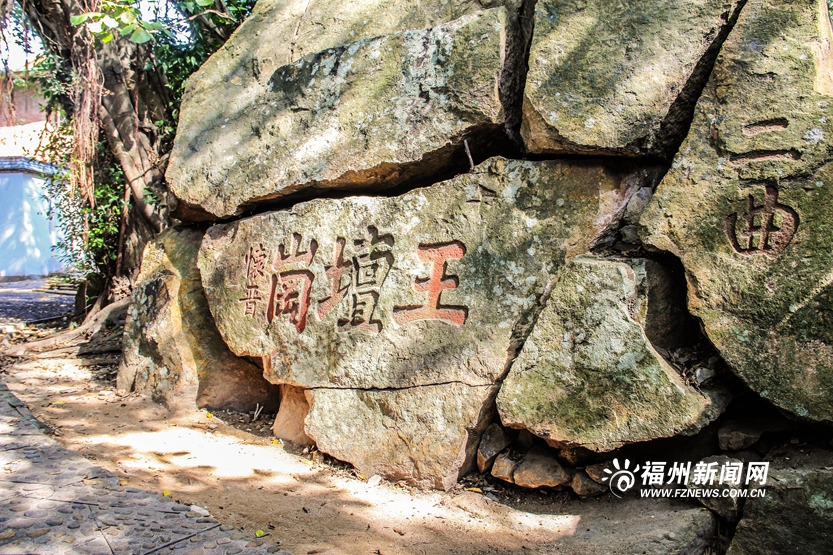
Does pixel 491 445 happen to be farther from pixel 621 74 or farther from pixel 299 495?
pixel 621 74

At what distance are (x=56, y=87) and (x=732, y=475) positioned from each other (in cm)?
729

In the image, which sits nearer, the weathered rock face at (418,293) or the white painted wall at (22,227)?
the weathered rock face at (418,293)

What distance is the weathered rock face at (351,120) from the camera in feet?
13.6

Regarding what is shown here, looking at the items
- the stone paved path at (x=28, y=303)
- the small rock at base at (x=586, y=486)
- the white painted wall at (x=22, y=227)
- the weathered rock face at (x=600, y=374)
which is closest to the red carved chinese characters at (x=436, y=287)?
the weathered rock face at (x=600, y=374)

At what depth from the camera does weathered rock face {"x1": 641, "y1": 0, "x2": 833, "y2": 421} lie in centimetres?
288

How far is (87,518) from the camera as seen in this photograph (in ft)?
10.2

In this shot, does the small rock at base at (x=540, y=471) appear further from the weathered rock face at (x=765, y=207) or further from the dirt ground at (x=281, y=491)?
the weathered rock face at (x=765, y=207)

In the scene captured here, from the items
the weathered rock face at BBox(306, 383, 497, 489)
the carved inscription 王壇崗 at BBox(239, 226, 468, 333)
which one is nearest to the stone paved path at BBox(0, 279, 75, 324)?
the carved inscription 王壇崗 at BBox(239, 226, 468, 333)

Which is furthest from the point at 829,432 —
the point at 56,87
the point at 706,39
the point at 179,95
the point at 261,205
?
the point at 56,87

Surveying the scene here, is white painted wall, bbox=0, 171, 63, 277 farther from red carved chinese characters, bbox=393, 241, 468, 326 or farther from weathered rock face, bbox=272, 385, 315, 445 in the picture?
red carved chinese characters, bbox=393, 241, 468, 326

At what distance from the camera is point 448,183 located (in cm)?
409

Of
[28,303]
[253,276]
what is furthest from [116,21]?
[28,303]

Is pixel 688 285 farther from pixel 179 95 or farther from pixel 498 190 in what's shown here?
pixel 179 95

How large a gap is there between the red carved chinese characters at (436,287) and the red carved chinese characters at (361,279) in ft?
0.73
